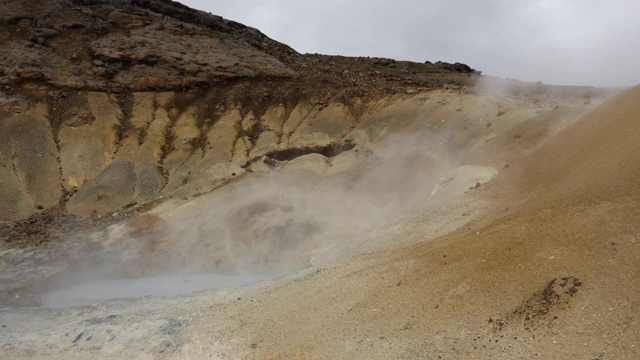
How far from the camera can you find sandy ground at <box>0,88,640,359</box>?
8930 millimetres

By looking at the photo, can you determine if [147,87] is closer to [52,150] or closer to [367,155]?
[52,150]

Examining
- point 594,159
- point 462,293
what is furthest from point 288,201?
point 462,293

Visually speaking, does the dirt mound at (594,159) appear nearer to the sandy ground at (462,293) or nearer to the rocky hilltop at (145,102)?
the sandy ground at (462,293)

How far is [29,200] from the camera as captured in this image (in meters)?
28.0

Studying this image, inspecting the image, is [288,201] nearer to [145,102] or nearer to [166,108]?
[166,108]

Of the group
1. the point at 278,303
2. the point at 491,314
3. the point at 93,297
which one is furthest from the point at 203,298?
the point at 491,314

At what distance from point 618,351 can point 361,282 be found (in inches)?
238

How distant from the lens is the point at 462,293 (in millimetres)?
10562

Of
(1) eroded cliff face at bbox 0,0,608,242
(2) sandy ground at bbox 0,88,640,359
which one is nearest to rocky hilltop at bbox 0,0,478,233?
(1) eroded cliff face at bbox 0,0,608,242

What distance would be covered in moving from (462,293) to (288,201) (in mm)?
15262

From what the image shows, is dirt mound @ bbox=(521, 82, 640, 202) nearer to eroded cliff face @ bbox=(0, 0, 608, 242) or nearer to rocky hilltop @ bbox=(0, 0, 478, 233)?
eroded cliff face @ bbox=(0, 0, 608, 242)

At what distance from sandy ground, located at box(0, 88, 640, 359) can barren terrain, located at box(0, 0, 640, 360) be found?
0.18 ft

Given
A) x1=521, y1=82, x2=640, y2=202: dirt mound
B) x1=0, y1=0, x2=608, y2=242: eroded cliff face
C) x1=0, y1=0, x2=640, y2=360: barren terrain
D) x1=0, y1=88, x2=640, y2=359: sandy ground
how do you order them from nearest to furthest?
x1=0, y1=88, x2=640, y2=359: sandy ground
x1=0, y1=0, x2=640, y2=360: barren terrain
x1=521, y1=82, x2=640, y2=202: dirt mound
x1=0, y1=0, x2=608, y2=242: eroded cliff face

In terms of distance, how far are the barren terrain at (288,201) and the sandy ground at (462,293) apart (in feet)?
0.18
